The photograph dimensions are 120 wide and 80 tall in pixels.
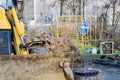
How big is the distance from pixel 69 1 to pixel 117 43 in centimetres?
913

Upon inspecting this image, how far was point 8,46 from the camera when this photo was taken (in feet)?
28.8

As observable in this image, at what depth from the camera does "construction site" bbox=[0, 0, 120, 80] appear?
22.7 feet

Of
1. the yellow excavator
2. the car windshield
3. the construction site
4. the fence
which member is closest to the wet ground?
the construction site

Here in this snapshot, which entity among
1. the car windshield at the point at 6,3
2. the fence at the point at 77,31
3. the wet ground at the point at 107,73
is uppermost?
the car windshield at the point at 6,3

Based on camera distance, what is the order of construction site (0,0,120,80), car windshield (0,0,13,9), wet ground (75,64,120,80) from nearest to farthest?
construction site (0,0,120,80)
car windshield (0,0,13,9)
wet ground (75,64,120,80)

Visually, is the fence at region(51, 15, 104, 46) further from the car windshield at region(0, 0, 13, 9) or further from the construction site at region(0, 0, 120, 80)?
the car windshield at region(0, 0, 13, 9)

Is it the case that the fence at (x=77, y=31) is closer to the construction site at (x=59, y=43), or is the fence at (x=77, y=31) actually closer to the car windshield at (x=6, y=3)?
the construction site at (x=59, y=43)

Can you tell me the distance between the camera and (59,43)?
741 inches

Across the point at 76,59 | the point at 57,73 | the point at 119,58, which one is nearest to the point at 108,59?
the point at 119,58

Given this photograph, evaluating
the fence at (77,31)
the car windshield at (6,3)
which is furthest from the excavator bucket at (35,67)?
the fence at (77,31)

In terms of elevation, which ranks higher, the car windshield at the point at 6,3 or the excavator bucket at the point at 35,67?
the car windshield at the point at 6,3

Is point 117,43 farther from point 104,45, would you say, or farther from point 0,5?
point 0,5

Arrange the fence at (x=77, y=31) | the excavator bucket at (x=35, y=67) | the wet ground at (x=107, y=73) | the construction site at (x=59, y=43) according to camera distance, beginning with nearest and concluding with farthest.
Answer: the excavator bucket at (x=35, y=67) → the construction site at (x=59, y=43) → the wet ground at (x=107, y=73) → the fence at (x=77, y=31)

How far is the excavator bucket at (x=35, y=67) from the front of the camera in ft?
22.3
